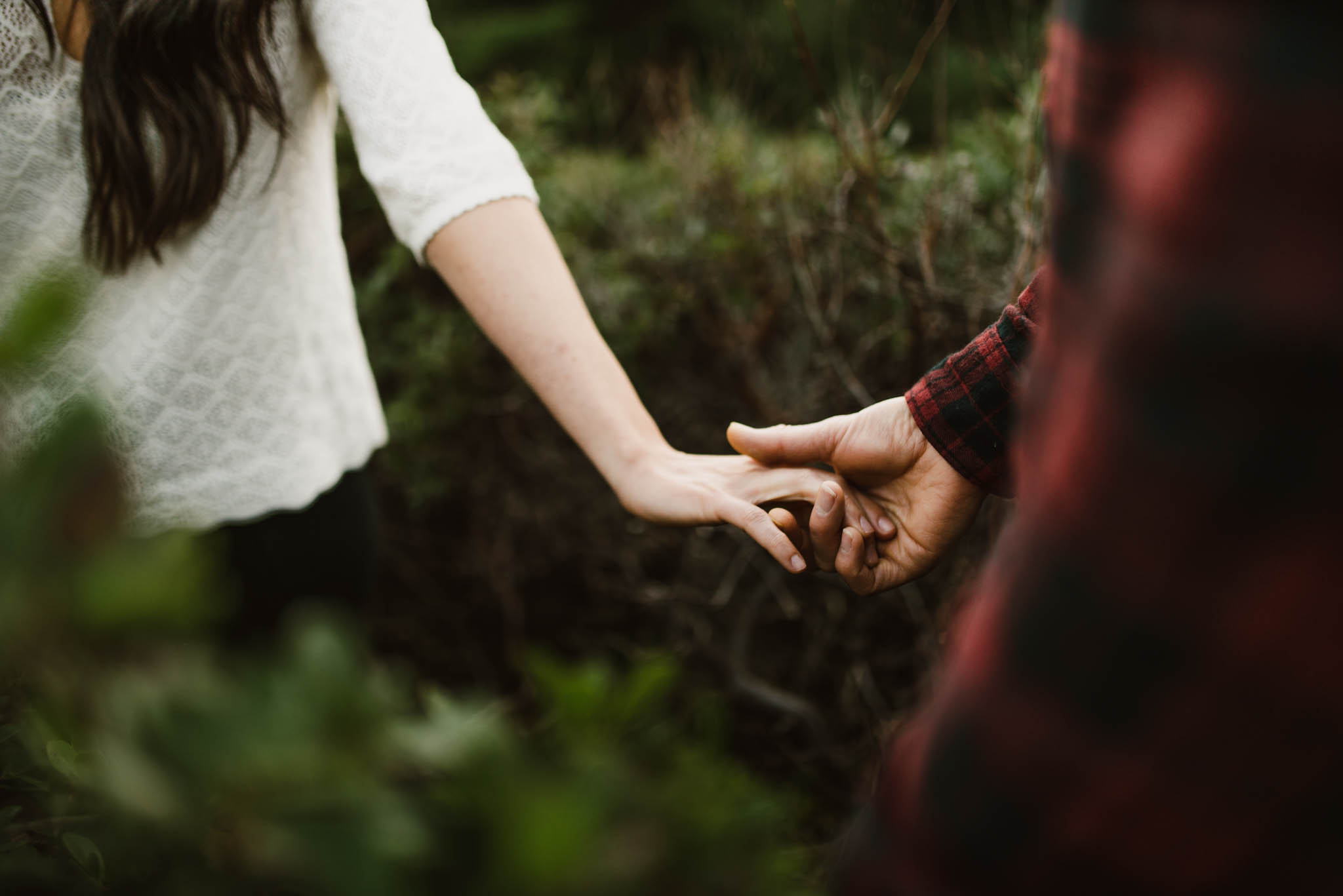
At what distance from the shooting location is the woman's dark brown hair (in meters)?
1.14

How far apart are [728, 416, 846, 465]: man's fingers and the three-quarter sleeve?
1.77 feet

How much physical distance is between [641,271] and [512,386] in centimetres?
64

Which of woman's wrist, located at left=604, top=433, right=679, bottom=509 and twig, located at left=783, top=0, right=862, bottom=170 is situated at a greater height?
twig, located at left=783, top=0, right=862, bottom=170

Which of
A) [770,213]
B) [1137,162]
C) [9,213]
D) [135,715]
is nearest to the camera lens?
[135,715]

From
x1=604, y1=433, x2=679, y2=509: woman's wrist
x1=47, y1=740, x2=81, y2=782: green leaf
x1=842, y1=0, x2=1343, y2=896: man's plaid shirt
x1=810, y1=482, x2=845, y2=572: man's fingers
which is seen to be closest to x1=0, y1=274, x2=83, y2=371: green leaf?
x1=47, y1=740, x2=81, y2=782: green leaf

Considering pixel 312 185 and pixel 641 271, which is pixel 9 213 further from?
pixel 641 271

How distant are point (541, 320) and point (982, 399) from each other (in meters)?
0.66

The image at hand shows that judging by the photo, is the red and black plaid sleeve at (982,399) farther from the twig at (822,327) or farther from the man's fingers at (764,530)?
the twig at (822,327)

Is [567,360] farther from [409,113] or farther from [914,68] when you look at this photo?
[914,68]

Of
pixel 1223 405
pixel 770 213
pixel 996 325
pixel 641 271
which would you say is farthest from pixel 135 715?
pixel 641 271

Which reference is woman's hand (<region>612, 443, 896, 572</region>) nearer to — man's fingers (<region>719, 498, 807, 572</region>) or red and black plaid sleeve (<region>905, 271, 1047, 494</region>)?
man's fingers (<region>719, 498, 807, 572</region>)

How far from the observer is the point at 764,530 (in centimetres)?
125

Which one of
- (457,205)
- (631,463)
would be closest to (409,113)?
(457,205)

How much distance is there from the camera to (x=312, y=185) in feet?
4.75
